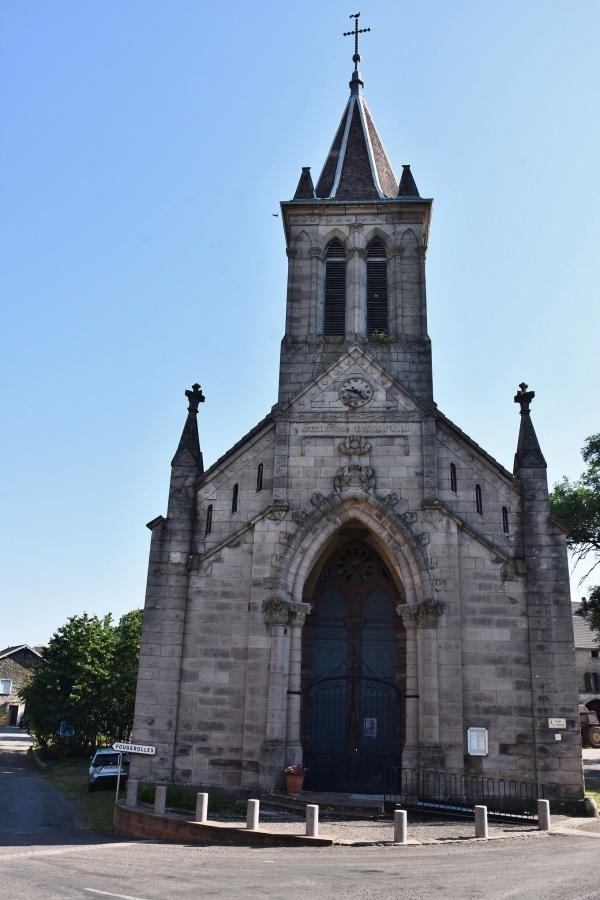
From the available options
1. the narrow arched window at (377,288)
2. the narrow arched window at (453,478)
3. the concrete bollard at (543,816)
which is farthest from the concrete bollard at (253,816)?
the narrow arched window at (377,288)

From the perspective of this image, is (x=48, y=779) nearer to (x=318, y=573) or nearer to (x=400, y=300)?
(x=318, y=573)

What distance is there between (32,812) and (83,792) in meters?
4.52

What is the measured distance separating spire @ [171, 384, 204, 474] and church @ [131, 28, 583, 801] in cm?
5

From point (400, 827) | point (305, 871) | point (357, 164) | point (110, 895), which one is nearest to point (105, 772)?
point (400, 827)

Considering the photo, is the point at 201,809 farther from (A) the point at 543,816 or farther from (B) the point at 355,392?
(B) the point at 355,392

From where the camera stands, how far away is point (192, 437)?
21.8 metres

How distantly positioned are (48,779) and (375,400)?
74.0 ft

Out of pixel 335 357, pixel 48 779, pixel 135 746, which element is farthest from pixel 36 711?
pixel 335 357

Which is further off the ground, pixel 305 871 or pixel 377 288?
pixel 377 288

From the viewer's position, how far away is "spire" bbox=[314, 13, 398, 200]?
1020 inches

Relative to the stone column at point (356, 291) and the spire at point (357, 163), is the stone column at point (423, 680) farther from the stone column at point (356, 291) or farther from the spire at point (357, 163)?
the spire at point (357, 163)

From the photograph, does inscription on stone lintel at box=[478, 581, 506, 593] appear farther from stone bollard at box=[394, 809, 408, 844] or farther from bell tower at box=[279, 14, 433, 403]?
stone bollard at box=[394, 809, 408, 844]

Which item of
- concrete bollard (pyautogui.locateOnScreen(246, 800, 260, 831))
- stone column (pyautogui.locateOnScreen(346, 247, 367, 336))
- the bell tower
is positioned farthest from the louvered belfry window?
concrete bollard (pyautogui.locateOnScreen(246, 800, 260, 831))

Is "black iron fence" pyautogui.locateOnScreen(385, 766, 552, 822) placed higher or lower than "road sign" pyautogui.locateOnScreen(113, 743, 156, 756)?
lower
